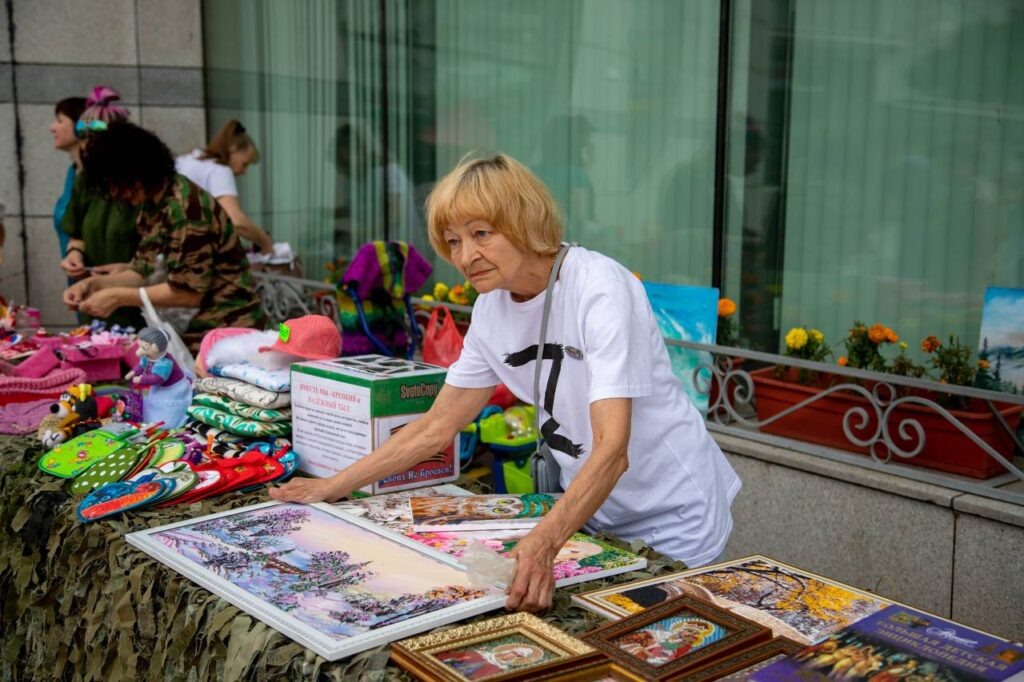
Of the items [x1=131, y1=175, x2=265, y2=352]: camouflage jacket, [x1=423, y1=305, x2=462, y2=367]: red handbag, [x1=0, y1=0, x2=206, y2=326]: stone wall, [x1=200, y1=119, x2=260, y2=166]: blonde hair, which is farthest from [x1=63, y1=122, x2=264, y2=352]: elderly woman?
[x1=0, y1=0, x2=206, y2=326]: stone wall

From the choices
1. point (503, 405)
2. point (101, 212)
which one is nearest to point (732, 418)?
point (503, 405)

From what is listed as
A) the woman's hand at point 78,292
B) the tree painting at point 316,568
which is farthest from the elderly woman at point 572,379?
the woman's hand at point 78,292

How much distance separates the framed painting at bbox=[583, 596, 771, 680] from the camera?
156 cm

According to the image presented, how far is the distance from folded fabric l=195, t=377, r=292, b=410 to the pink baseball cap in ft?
0.43

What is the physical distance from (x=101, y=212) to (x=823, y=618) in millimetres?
3757

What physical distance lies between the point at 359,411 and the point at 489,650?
3.49 ft

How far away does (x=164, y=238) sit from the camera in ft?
13.1

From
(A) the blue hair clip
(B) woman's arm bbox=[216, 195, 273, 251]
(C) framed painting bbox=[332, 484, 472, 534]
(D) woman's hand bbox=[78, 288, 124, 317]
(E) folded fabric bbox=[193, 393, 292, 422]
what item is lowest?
(C) framed painting bbox=[332, 484, 472, 534]

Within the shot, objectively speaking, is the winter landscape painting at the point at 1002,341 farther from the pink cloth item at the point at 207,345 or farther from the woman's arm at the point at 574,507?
the pink cloth item at the point at 207,345

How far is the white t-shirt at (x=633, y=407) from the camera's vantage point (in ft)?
7.54

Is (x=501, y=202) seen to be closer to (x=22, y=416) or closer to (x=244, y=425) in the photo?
(x=244, y=425)

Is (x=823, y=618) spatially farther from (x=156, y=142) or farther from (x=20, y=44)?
(x=20, y=44)

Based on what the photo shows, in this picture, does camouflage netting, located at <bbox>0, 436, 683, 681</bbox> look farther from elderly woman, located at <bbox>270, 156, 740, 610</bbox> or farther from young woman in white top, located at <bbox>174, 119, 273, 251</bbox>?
young woman in white top, located at <bbox>174, 119, 273, 251</bbox>

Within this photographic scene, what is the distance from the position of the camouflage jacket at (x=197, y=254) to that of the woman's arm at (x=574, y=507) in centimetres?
234
